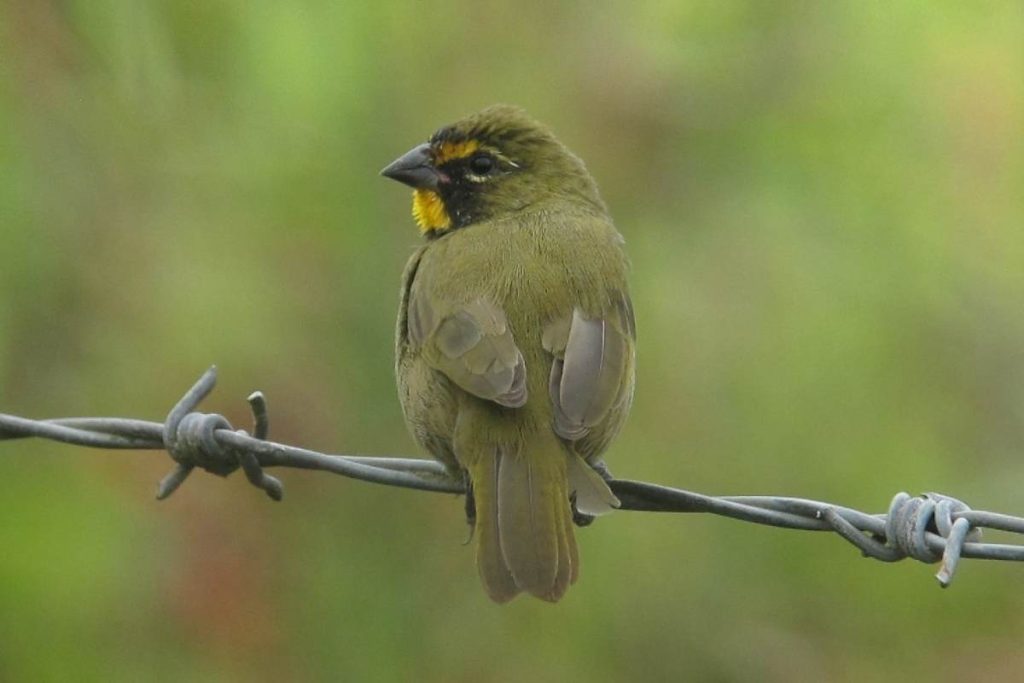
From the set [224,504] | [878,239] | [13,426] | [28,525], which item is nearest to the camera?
[13,426]

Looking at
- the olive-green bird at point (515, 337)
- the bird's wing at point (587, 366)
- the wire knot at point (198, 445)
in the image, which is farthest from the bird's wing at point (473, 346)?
the wire knot at point (198, 445)

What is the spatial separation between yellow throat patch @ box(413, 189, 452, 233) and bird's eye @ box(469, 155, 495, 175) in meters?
0.16

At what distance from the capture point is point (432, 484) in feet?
14.1

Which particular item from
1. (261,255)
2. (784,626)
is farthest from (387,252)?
(784,626)

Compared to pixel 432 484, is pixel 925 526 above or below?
above

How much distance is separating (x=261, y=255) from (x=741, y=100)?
2.00 metres

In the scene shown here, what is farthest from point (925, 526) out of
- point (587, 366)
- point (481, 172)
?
point (481, 172)

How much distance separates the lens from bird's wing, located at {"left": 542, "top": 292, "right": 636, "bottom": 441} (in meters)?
4.72

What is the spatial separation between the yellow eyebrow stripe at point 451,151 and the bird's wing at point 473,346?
31.4 inches

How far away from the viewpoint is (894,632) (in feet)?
21.4

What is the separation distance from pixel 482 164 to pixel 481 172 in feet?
0.09

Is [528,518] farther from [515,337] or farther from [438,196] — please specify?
[438,196]

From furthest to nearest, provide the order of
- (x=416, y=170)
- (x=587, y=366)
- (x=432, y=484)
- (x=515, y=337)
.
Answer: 1. (x=416, y=170)
2. (x=515, y=337)
3. (x=587, y=366)
4. (x=432, y=484)

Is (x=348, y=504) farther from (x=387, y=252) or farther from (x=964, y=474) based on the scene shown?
(x=964, y=474)
